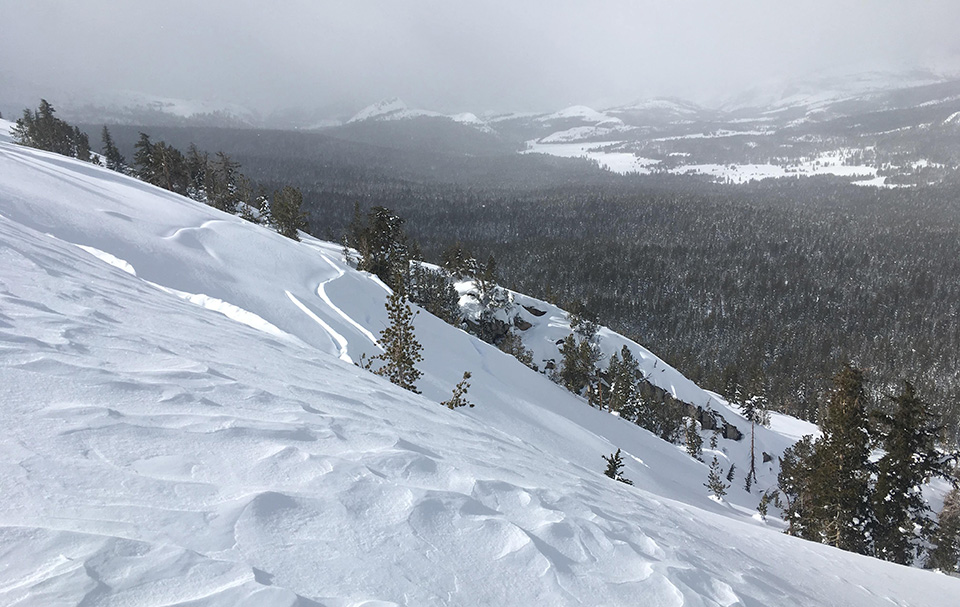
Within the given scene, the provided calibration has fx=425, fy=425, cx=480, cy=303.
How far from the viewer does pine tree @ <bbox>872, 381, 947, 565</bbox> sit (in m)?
15.8

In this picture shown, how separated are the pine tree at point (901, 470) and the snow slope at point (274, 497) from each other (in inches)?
481

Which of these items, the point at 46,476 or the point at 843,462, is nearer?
the point at 46,476

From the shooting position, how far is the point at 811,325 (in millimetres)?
116688

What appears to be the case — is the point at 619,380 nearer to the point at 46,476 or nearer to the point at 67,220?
the point at 67,220

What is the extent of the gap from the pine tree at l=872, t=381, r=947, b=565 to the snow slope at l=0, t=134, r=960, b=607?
40.1 ft

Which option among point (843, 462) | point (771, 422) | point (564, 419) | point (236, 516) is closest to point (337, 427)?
point (236, 516)

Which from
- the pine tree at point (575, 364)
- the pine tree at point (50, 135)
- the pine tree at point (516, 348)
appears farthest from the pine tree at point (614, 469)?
the pine tree at point (50, 135)

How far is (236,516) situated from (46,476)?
874 millimetres

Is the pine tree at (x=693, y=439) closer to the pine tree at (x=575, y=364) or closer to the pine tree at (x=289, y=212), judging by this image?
the pine tree at (x=575, y=364)

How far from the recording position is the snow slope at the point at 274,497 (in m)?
1.82

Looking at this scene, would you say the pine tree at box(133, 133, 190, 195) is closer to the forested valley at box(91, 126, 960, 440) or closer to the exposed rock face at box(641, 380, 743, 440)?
the forested valley at box(91, 126, 960, 440)

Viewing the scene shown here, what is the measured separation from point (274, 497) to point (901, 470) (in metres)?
22.4

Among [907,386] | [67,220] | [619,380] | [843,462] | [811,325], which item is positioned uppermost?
[67,220]

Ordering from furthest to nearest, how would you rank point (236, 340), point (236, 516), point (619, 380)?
1. point (619, 380)
2. point (236, 340)
3. point (236, 516)
